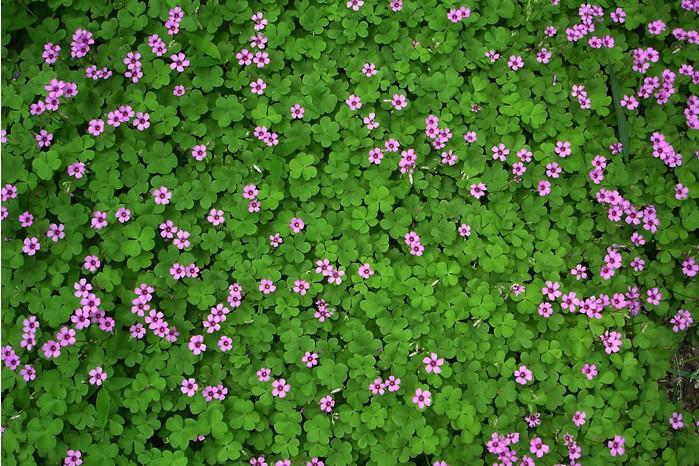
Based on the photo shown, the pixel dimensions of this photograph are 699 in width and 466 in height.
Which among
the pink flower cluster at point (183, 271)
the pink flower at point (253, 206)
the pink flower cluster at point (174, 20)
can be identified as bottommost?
the pink flower cluster at point (183, 271)

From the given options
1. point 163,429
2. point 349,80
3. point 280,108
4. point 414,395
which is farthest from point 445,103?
point 163,429

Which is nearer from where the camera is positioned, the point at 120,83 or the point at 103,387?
the point at 103,387

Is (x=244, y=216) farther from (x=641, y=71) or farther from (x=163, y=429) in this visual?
(x=641, y=71)

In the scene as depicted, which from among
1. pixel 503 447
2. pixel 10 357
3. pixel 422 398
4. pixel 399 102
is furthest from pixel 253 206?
pixel 503 447

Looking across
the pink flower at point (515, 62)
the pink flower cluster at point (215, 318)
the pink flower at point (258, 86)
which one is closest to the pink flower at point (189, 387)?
the pink flower cluster at point (215, 318)

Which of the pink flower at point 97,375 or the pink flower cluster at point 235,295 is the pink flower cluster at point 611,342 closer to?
the pink flower cluster at point 235,295

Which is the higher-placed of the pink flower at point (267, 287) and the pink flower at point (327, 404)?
the pink flower at point (267, 287)

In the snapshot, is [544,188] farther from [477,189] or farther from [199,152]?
[199,152]
